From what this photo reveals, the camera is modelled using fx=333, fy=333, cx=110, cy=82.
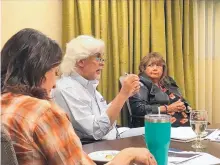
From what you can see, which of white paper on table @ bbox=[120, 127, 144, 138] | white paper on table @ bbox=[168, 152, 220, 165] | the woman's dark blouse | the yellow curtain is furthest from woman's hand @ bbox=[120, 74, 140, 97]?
the yellow curtain

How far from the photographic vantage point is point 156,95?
3.05 m

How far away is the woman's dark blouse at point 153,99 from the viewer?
2.90m

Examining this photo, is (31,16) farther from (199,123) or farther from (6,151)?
(6,151)

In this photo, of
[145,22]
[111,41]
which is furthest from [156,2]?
[111,41]

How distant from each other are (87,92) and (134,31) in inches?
51.5

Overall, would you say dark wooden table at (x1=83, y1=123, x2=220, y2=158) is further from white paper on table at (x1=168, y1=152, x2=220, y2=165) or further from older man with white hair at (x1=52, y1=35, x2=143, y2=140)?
older man with white hair at (x1=52, y1=35, x2=143, y2=140)

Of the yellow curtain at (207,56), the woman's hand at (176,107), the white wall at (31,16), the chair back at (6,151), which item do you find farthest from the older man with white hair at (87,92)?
the yellow curtain at (207,56)

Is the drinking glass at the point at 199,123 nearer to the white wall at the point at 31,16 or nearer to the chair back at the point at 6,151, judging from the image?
the chair back at the point at 6,151

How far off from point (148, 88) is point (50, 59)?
2.09m

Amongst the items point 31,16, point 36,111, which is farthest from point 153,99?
point 36,111

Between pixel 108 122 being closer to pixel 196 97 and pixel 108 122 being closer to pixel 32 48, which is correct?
pixel 32 48

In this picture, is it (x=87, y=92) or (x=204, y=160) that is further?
(x=87, y=92)

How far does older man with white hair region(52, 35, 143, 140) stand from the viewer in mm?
1890

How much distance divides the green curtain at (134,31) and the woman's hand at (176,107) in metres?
0.48
